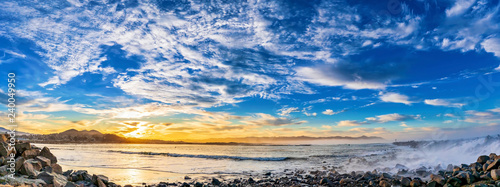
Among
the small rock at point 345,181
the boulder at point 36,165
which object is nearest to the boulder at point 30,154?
the boulder at point 36,165

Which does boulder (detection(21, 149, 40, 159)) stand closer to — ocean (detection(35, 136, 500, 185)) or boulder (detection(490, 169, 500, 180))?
ocean (detection(35, 136, 500, 185))

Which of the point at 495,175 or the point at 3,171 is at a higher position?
the point at 3,171

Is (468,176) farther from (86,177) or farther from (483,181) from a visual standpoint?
(86,177)

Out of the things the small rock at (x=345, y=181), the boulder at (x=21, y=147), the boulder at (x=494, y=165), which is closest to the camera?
the boulder at (x=494, y=165)

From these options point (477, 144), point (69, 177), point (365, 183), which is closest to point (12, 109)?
point (69, 177)

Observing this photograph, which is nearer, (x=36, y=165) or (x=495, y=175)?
(x=495, y=175)

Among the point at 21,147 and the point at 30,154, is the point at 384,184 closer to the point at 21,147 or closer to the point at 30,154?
the point at 30,154

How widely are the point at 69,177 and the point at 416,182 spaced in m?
17.4

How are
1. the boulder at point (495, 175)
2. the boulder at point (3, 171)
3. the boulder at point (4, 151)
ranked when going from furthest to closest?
the boulder at point (4, 151) → the boulder at point (3, 171) → the boulder at point (495, 175)

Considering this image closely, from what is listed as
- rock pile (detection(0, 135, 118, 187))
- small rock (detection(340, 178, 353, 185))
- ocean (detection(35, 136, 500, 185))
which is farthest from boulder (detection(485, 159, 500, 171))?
rock pile (detection(0, 135, 118, 187))

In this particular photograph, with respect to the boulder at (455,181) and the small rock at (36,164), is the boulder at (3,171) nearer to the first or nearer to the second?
the small rock at (36,164)

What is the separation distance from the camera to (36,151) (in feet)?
47.7

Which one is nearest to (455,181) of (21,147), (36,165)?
(36,165)

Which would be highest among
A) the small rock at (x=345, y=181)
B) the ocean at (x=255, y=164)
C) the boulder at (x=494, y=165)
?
the boulder at (x=494, y=165)
